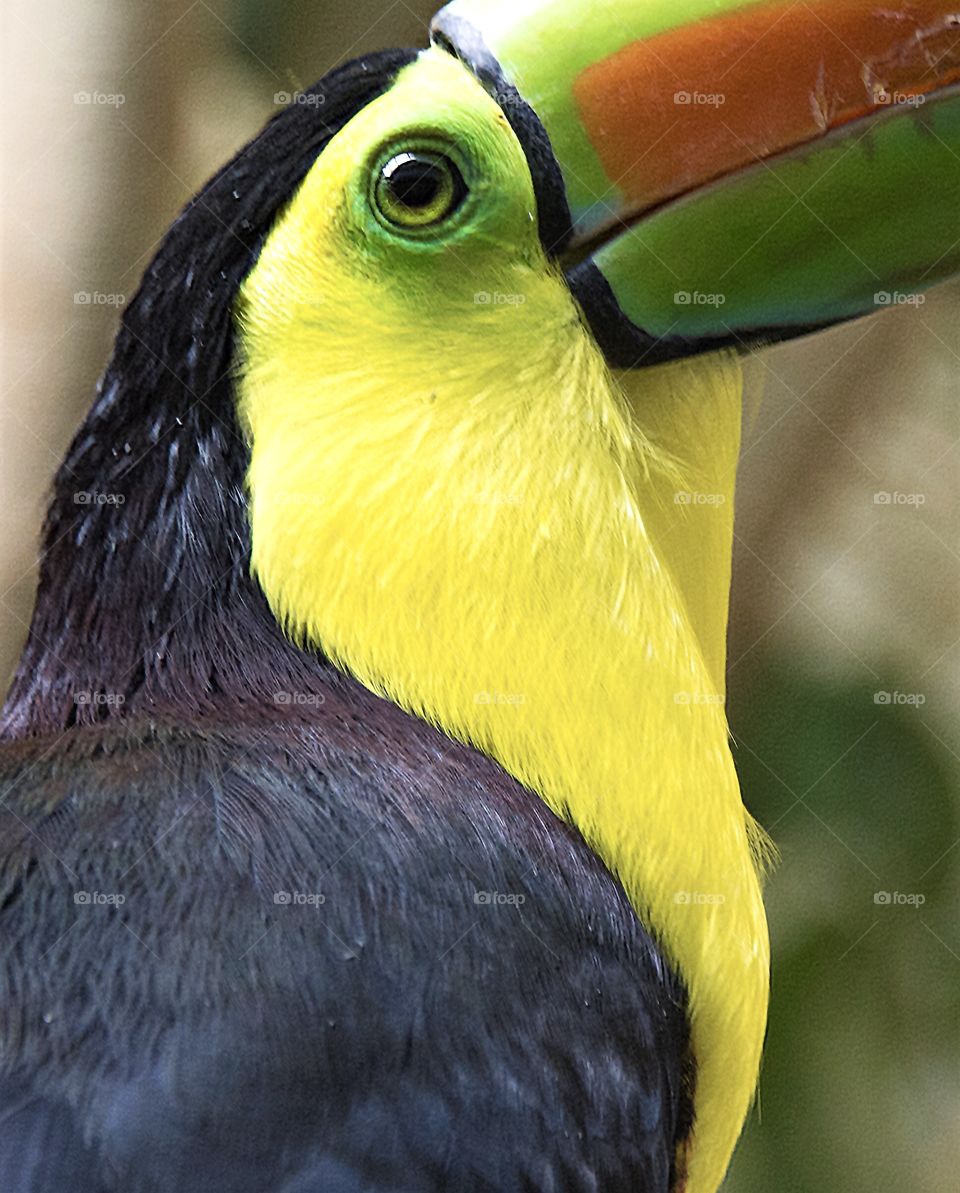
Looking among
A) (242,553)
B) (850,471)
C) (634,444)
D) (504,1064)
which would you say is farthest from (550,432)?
(850,471)

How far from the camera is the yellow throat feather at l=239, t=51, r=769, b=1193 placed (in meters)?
1.22

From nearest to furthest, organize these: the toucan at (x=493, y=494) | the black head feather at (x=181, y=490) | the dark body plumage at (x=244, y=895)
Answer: the dark body plumage at (x=244, y=895), the toucan at (x=493, y=494), the black head feather at (x=181, y=490)

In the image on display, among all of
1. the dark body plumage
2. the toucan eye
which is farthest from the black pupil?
the dark body plumage

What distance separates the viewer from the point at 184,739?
1.18 meters

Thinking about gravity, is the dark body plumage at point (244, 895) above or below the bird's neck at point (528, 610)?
below

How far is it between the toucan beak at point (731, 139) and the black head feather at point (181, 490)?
6.0 inches

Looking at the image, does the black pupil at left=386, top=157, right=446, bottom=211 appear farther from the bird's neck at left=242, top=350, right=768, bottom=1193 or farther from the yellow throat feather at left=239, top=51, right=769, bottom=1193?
the bird's neck at left=242, top=350, right=768, bottom=1193

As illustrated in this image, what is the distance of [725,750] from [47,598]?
0.61 meters

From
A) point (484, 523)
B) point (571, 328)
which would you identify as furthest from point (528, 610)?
point (571, 328)

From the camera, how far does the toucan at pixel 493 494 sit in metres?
1.15

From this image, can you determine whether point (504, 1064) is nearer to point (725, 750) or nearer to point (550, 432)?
point (725, 750)

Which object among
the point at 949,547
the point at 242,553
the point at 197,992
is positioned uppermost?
the point at 949,547

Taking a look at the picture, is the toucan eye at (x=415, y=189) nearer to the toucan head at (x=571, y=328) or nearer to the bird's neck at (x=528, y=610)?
the toucan head at (x=571, y=328)

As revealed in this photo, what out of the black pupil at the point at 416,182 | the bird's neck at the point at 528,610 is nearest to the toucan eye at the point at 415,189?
the black pupil at the point at 416,182
